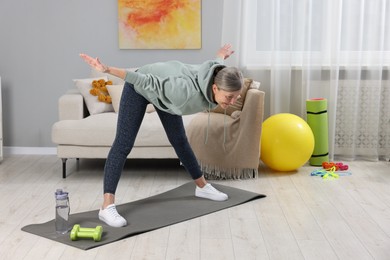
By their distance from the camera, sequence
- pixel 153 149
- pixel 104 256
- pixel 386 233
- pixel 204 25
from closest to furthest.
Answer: pixel 104 256, pixel 386 233, pixel 153 149, pixel 204 25

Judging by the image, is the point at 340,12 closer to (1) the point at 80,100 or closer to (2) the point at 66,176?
(1) the point at 80,100

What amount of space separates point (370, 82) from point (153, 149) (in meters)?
1.95

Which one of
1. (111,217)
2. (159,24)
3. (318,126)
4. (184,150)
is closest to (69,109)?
(159,24)

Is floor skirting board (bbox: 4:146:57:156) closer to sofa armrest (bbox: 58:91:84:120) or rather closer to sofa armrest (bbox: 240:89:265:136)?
sofa armrest (bbox: 58:91:84:120)

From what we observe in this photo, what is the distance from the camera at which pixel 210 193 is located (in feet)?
13.7

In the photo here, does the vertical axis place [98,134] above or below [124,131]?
below

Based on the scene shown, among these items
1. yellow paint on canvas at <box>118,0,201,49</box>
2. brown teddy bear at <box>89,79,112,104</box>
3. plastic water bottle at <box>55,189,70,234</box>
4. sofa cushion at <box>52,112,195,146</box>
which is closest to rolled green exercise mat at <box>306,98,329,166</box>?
yellow paint on canvas at <box>118,0,201,49</box>

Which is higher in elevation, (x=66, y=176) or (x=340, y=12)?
(x=340, y=12)

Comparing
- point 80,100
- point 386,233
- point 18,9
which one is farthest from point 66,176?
point 386,233

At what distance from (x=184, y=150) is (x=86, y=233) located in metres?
0.88

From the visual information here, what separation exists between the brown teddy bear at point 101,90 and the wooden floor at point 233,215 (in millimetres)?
535

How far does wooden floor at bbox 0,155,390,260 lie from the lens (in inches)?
128

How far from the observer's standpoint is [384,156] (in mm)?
5555

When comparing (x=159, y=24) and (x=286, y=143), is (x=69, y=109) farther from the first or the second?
(x=286, y=143)
